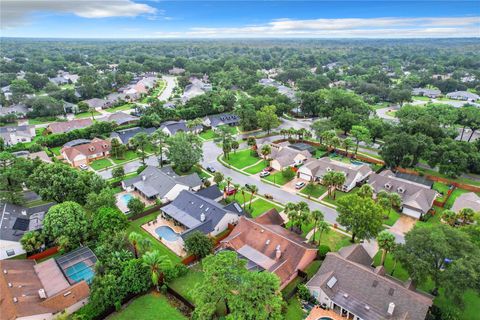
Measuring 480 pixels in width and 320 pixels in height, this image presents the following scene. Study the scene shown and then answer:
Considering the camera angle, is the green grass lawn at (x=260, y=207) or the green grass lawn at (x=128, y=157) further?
the green grass lawn at (x=128, y=157)

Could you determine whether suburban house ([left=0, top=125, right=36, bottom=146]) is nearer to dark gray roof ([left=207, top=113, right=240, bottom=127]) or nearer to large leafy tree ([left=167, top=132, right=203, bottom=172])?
large leafy tree ([left=167, top=132, right=203, bottom=172])

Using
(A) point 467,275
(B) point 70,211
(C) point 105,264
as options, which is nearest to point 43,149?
(B) point 70,211

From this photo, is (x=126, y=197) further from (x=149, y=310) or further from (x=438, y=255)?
(x=438, y=255)

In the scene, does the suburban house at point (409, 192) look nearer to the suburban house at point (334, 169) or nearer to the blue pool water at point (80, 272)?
the suburban house at point (334, 169)

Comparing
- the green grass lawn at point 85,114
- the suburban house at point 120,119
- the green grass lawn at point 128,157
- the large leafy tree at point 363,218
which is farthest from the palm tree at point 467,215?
the green grass lawn at point 85,114

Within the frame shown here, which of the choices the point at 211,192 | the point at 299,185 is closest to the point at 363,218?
the point at 299,185

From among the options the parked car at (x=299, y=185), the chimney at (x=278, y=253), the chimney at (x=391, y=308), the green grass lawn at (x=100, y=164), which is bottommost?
the parked car at (x=299, y=185)
